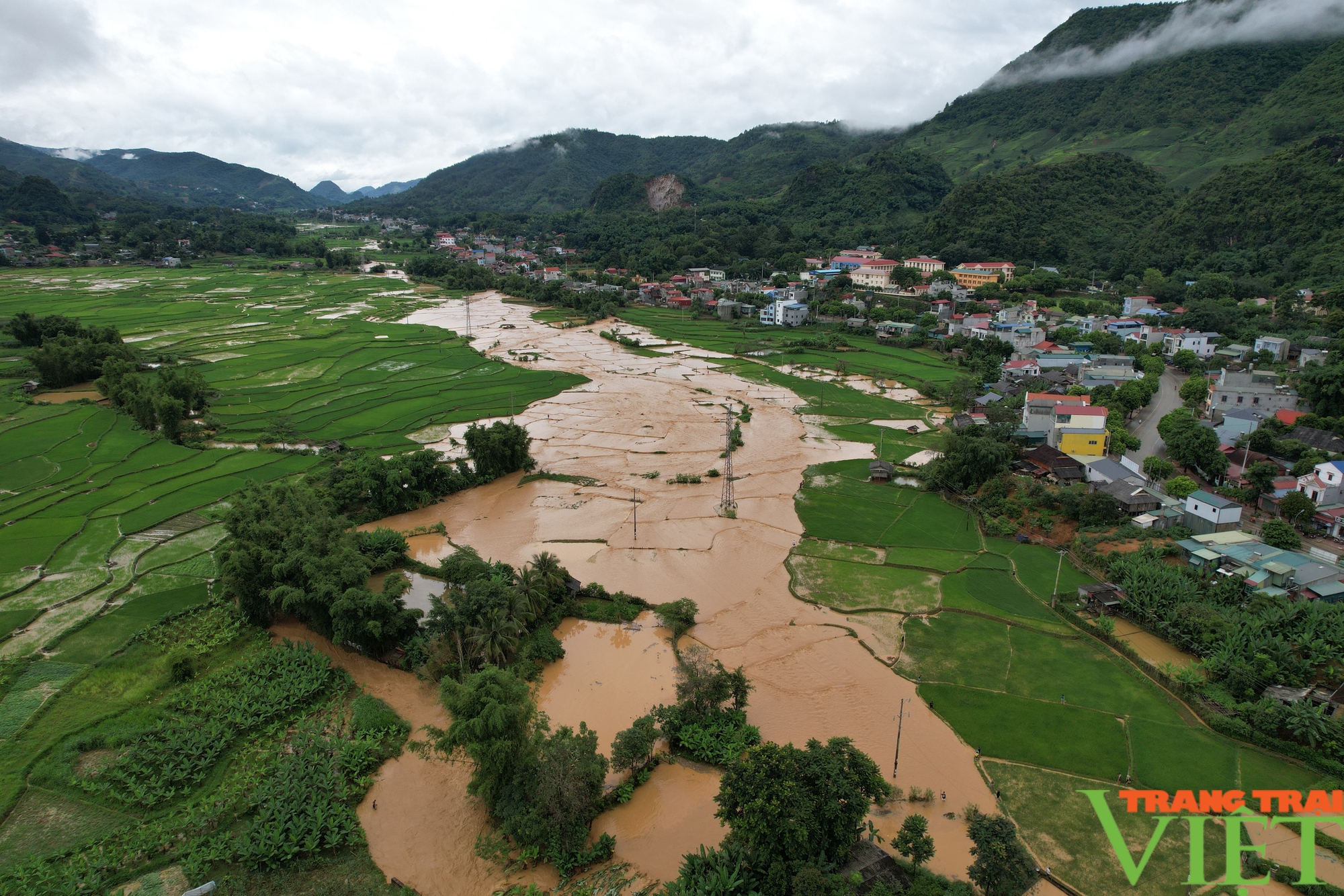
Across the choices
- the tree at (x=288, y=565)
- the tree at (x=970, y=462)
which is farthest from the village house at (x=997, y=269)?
the tree at (x=288, y=565)

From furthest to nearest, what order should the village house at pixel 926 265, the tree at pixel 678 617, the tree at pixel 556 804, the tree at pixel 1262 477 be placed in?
the village house at pixel 926 265, the tree at pixel 1262 477, the tree at pixel 678 617, the tree at pixel 556 804

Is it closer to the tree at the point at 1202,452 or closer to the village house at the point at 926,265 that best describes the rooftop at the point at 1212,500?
the tree at the point at 1202,452

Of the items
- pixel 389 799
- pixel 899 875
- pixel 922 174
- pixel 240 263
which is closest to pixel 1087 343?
pixel 899 875

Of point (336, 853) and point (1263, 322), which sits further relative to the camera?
point (1263, 322)

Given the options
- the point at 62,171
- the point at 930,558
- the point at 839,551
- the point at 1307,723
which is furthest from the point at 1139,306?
→ the point at 62,171

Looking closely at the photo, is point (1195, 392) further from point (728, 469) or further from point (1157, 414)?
point (728, 469)

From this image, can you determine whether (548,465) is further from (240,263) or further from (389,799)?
(240,263)
